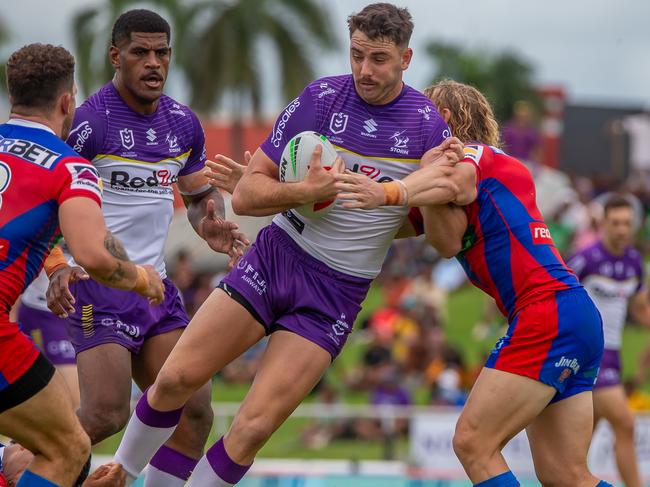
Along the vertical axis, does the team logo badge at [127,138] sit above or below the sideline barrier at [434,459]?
above

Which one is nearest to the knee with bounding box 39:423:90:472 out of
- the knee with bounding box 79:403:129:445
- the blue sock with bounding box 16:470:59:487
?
the blue sock with bounding box 16:470:59:487

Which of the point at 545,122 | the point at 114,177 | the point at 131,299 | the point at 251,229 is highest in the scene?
the point at 114,177

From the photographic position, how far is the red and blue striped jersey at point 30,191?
5.57 m

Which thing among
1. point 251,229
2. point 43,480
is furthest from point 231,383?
point 43,480

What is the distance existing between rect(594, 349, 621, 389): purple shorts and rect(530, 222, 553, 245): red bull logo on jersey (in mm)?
4107

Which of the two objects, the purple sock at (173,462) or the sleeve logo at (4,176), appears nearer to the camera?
the sleeve logo at (4,176)

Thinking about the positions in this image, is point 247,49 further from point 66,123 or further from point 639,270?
point 66,123

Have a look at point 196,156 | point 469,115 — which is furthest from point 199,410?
point 469,115

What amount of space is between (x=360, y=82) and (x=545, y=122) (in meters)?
41.9

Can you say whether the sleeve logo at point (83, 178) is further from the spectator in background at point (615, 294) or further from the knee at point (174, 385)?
the spectator in background at point (615, 294)

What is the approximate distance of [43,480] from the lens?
571 centimetres

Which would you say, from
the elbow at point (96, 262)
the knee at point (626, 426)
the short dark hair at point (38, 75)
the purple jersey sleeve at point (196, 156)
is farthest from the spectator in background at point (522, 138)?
the elbow at point (96, 262)

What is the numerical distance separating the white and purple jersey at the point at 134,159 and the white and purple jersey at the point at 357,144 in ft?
3.07

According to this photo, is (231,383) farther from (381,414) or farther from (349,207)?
(349,207)
